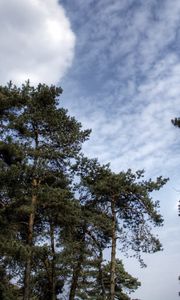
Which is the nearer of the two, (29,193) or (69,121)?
(29,193)

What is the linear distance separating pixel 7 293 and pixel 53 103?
35.0 ft

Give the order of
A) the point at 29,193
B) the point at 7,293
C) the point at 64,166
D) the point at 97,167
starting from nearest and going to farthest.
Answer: the point at 7,293 → the point at 29,193 → the point at 64,166 → the point at 97,167

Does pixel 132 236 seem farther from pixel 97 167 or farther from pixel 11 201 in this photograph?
pixel 11 201

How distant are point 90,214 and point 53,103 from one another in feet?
22.3

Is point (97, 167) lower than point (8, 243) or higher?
higher

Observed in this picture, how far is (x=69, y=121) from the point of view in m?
23.7

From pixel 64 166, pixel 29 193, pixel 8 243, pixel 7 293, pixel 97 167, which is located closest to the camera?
pixel 8 243

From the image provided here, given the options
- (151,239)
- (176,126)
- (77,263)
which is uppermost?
(176,126)

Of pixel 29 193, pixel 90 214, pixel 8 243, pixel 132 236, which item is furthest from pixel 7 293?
pixel 132 236

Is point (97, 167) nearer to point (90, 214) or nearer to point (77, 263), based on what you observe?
point (90, 214)

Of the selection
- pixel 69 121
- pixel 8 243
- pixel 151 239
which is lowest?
pixel 8 243

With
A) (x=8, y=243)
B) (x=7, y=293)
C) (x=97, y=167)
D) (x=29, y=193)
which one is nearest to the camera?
(x=8, y=243)

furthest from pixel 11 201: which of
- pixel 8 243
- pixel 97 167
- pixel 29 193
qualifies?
pixel 97 167

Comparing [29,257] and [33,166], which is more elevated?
[33,166]
